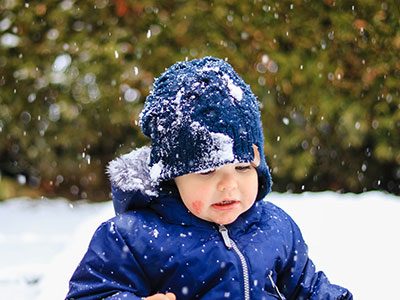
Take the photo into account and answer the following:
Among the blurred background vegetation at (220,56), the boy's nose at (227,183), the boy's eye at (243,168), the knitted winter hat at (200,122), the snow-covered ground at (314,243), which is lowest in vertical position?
the snow-covered ground at (314,243)

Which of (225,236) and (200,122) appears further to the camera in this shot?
(225,236)

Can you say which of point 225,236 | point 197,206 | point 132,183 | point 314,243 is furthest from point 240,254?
point 314,243

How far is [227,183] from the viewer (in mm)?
2268

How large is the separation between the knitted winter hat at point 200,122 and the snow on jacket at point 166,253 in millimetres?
126

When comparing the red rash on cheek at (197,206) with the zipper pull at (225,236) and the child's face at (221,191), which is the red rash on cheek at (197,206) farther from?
the zipper pull at (225,236)

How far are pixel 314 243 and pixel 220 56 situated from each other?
1842 millimetres

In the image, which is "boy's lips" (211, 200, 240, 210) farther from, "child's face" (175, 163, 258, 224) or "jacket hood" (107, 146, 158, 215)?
"jacket hood" (107, 146, 158, 215)

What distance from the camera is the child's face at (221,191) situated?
7.47 ft

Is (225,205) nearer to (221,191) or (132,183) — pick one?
(221,191)

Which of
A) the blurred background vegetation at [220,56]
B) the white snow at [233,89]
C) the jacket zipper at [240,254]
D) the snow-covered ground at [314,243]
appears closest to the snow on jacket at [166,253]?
the jacket zipper at [240,254]

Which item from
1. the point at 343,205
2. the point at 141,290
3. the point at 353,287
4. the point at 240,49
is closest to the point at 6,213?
the point at 240,49

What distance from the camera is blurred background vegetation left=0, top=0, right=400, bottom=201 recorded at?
17.9ft

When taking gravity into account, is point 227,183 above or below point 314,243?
above

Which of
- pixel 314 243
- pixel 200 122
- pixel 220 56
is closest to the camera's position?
pixel 200 122
